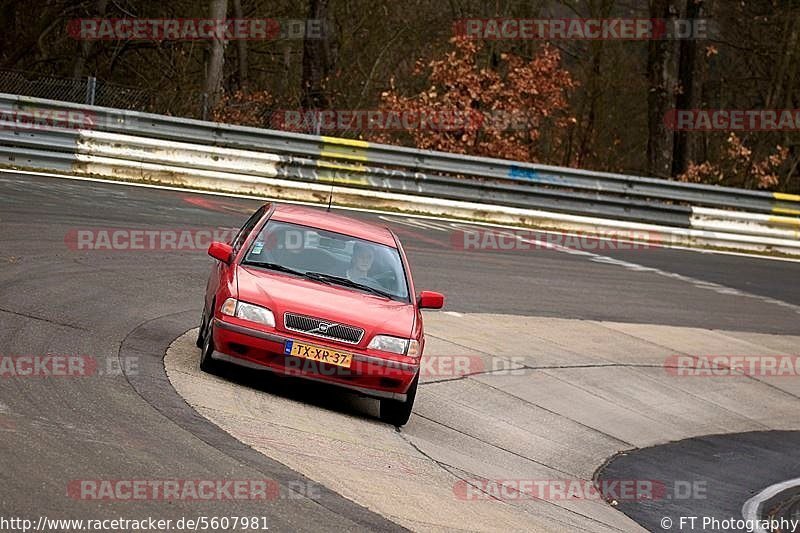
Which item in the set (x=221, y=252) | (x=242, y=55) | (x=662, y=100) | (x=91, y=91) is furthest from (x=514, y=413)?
(x=242, y=55)

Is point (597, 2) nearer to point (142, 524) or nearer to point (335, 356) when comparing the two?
point (335, 356)

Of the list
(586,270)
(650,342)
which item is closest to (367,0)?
(586,270)

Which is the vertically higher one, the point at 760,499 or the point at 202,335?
the point at 202,335

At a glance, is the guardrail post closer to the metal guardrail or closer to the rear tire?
the metal guardrail

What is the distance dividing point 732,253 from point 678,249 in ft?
4.29

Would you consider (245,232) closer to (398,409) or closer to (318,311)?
(318,311)

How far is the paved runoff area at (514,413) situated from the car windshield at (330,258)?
98 centimetres

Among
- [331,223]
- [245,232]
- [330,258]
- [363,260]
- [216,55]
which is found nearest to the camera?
[330,258]

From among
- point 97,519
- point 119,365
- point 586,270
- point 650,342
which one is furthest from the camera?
point 586,270

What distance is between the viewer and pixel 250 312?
9.80 metres

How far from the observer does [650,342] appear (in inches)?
644

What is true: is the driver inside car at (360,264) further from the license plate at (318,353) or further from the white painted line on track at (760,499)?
the white painted line on track at (760,499)

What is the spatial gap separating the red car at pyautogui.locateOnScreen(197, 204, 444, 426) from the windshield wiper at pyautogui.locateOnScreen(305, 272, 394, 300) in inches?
0.4

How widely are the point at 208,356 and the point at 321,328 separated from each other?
3.22 feet
